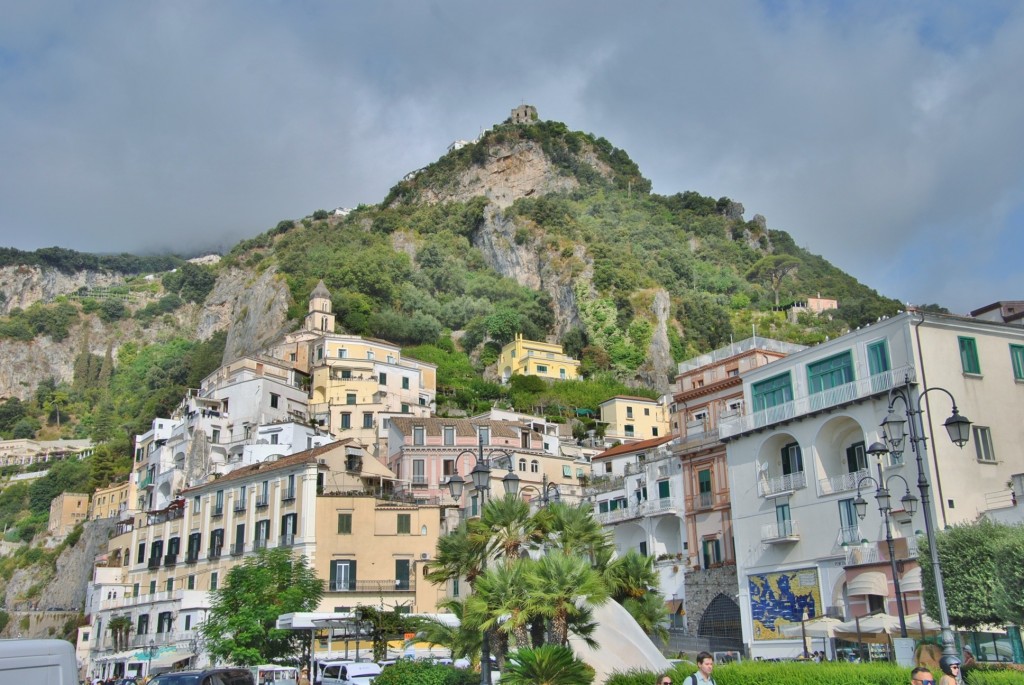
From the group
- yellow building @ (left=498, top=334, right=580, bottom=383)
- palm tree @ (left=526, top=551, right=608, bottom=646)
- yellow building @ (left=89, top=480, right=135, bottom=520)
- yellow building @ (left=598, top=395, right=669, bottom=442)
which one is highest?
yellow building @ (left=498, top=334, right=580, bottom=383)

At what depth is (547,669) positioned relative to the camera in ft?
60.3

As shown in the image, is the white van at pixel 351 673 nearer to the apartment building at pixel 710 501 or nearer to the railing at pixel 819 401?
the apartment building at pixel 710 501

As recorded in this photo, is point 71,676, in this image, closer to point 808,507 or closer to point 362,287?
point 808,507

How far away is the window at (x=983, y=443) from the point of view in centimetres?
3434

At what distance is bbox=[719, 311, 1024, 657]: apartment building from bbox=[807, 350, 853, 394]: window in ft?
0.16

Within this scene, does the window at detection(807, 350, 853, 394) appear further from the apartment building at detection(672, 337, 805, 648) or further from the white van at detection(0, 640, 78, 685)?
the white van at detection(0, 640, 78, 685)

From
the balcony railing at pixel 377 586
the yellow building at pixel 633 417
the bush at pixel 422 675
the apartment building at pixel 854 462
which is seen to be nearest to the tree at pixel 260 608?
the balcony railing at pixel 377 586

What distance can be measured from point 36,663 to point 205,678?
1379cm

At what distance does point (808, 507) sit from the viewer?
38.2 meters

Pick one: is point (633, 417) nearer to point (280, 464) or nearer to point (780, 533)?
point (280, 464)

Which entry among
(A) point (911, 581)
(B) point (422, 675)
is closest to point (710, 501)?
(A) point (911, 581)

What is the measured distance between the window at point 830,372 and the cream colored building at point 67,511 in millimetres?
82523

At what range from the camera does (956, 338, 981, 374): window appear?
117ft

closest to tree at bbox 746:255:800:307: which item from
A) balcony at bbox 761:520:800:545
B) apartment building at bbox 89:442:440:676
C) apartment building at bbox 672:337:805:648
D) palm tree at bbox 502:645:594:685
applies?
apartment building at bbox 672:337:805:648
